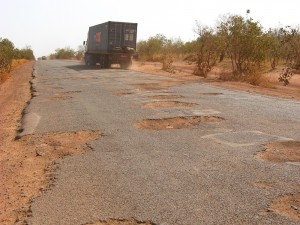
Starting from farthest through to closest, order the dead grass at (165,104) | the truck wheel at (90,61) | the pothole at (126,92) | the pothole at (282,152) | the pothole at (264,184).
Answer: the truck wheel at (90,61) < the pothole at (126,92) < the dead grass at (165,104) < the pothole at (282,152) < the pothole at (264,184)

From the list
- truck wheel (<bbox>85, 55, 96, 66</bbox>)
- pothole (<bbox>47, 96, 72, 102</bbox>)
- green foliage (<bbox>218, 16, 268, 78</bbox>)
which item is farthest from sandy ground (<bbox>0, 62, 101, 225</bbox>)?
truck wheel (<bbox>85, 55, 96, 66</bbox>)

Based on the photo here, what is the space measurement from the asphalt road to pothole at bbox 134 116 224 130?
0.23 meters

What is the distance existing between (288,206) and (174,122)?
13.6ft

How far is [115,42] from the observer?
89.2 ft

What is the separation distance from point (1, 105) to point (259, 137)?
27.4 feet

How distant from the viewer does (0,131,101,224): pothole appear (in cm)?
392

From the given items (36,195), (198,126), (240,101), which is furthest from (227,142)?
(240,101)

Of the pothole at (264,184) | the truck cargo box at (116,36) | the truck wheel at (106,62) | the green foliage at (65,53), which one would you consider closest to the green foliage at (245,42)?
the truck cargo box at (116,36)

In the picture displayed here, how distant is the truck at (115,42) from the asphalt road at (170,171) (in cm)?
1869

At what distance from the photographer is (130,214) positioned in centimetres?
354

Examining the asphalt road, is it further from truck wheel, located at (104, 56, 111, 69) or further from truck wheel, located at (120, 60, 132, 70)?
truck wheel, located at (120, 60, 132, 70)

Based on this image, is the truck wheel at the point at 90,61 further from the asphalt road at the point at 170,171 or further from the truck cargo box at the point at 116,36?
the asphalt road at the point at 170,171

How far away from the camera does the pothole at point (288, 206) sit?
3.49 metres

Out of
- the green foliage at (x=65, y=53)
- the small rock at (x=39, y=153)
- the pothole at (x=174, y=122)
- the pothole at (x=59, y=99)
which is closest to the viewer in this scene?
the small rock at (x=39, y=153)
